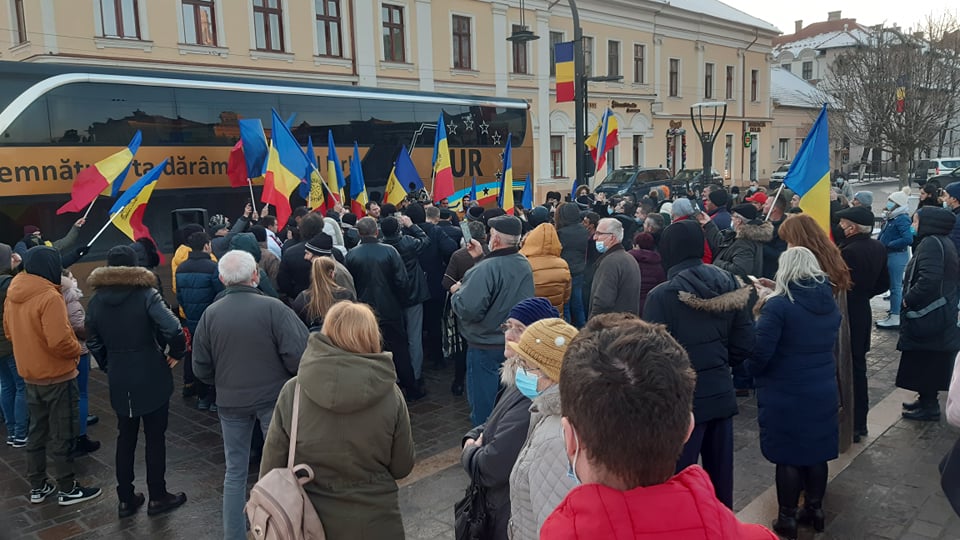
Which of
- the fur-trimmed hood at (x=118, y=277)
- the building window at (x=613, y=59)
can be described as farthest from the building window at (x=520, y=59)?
the fur-trimmed hood at (x=118, y=277)

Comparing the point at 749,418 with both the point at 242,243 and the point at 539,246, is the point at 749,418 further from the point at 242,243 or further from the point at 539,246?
the point at 242,243

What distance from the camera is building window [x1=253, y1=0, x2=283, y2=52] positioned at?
20.5 m

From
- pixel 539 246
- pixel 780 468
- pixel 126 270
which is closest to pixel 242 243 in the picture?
pixel 126 270

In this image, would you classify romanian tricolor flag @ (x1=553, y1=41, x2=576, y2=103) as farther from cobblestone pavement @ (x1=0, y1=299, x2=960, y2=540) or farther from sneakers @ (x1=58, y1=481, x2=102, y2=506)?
sneakers @ (x1=58, y1=481, x2=102, y2=506)

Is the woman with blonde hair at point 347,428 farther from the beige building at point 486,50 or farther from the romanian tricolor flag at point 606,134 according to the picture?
the beige building at point 486,50

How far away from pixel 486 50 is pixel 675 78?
526 inches

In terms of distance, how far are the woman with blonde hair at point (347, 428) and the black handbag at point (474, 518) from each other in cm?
36

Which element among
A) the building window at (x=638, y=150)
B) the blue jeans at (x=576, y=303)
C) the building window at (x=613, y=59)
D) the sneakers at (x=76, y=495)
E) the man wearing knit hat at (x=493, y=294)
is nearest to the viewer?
the sneakers at (x=76, y=495)

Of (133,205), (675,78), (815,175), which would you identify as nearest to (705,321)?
(815,175)

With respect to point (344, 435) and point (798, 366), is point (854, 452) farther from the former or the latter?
point (344, 435)

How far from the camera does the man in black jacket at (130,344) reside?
450 centimetres

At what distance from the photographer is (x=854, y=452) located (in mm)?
5398

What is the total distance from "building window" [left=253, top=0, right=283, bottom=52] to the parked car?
11419mm

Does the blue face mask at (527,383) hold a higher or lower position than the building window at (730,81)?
lower
